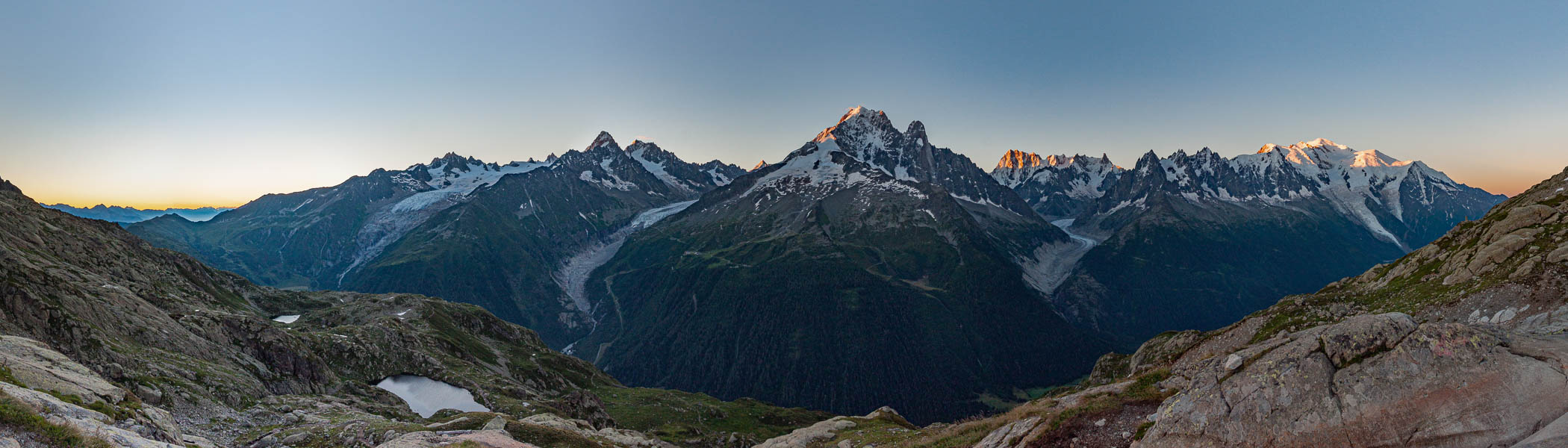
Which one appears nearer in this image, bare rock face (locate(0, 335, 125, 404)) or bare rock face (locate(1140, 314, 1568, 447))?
bare rock face (locate(1140, 314, 1568, 447))

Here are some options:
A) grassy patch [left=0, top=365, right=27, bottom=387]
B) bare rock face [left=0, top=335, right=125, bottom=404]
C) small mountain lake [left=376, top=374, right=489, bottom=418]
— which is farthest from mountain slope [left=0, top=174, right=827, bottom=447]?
grassy patch [left=0, top=365, right=27, bottom=387]

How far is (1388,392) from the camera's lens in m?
20.4

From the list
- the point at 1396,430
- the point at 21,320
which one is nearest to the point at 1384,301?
the point at 1396,430

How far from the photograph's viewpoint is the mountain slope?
46344mm

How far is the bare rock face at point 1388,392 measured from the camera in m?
19.1

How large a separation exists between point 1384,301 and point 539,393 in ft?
393

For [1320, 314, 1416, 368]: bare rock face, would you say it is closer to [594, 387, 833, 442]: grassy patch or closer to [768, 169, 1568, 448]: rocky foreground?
[768, 169, 1568, 448]: rocky foreground

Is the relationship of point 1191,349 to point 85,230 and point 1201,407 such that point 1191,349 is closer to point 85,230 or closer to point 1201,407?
point 1201,407

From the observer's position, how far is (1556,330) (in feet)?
91.5

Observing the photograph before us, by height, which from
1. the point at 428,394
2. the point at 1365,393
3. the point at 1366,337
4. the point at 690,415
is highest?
the point at 1366,337

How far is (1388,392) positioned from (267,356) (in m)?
99.1

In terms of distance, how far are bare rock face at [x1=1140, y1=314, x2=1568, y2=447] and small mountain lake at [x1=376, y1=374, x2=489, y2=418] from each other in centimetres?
9108

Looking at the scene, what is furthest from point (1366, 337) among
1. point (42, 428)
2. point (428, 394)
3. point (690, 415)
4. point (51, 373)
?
point (690, 415)

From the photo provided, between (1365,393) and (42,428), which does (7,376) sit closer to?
(42,428)
